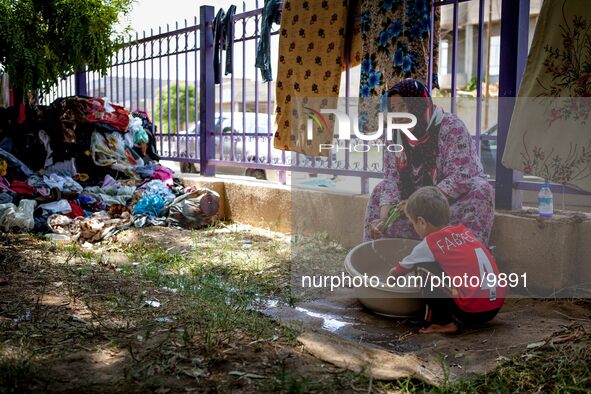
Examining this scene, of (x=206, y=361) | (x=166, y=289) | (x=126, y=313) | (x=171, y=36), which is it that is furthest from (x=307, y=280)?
(x=171, y=36)

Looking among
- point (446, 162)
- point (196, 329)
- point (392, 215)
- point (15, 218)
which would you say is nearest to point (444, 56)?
point (15, 218)

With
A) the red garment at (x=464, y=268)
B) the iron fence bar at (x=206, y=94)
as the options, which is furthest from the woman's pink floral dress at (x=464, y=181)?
the iron fence bar at (x=206, y=94)

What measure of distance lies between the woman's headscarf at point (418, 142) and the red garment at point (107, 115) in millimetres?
4625

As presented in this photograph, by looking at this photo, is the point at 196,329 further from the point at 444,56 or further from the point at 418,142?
the point at 444,56

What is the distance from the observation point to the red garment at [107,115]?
7645mm

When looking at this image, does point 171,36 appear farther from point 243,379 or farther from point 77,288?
point 243,379

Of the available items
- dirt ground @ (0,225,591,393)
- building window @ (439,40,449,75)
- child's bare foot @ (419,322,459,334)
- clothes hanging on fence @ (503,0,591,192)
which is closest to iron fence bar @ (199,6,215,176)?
dirt ground @ (0,225,591,393)

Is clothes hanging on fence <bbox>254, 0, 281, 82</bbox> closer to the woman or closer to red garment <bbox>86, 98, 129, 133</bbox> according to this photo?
the woman

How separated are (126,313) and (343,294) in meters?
1.56

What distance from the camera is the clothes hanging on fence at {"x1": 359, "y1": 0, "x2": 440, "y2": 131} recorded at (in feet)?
14.9

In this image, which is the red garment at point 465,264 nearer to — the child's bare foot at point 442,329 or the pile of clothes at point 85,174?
the child's bare foot at point 442,329

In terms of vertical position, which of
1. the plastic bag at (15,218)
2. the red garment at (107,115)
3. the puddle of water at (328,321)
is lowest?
the puddle of water at (328,321)

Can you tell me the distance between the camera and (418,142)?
13.4ft

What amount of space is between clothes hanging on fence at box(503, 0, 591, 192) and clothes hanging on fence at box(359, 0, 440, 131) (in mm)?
924
